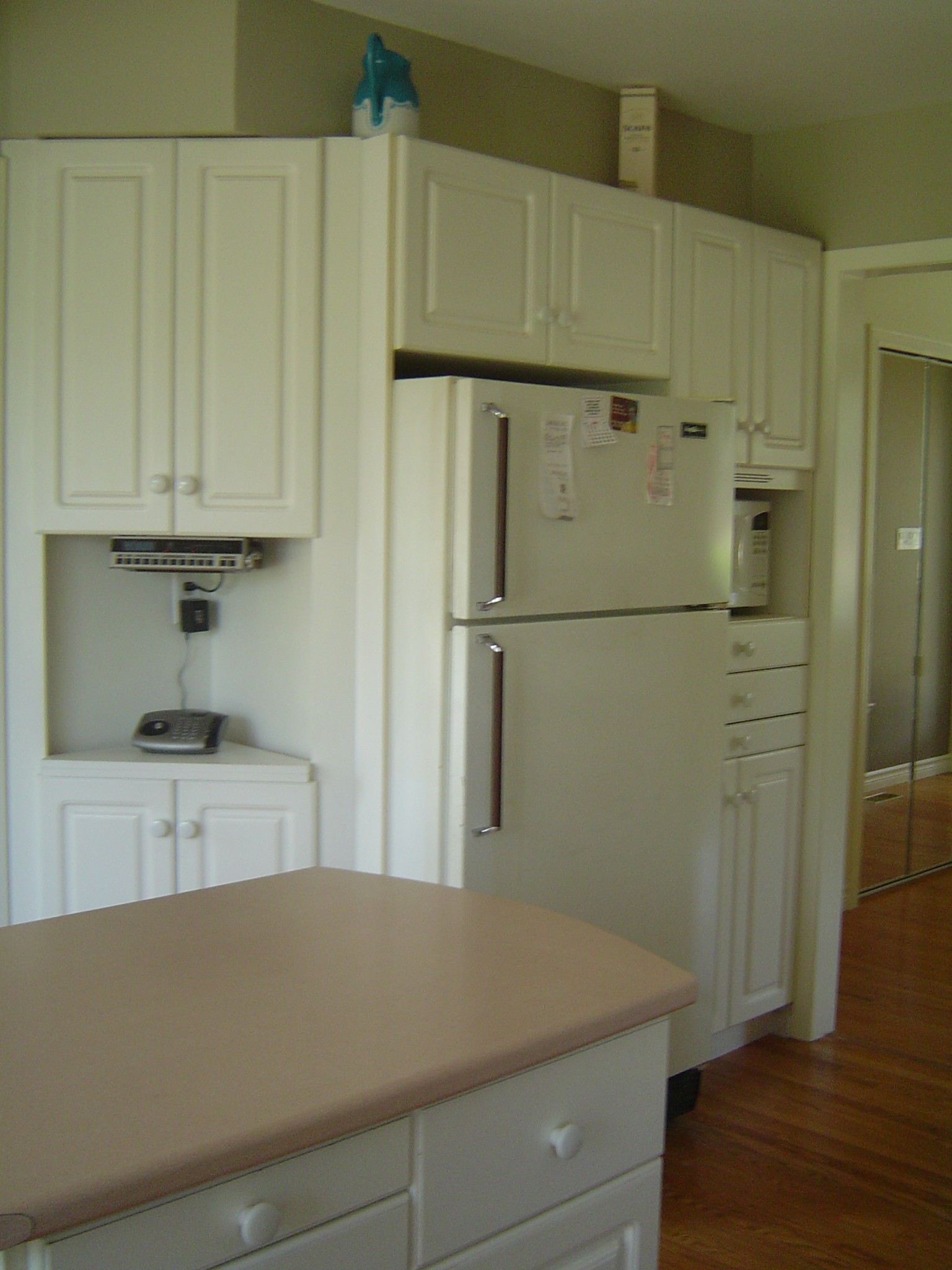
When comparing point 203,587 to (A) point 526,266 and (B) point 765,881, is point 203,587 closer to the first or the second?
(A) point 526,266

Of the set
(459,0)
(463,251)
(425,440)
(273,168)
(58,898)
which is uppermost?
(459,0)

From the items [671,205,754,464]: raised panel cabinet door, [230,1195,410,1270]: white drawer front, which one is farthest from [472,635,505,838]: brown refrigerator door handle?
[230,1195,410,1270]: white drawer front

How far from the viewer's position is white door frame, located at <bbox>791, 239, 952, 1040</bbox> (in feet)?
11.2

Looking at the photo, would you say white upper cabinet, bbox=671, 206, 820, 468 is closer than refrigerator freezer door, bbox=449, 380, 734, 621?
No

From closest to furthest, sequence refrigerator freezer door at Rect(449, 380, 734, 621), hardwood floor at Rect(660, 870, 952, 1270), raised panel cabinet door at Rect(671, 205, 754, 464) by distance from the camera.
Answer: refrigerator freezer door at Rect(449, 380, 734, 621) → hardwood floor at Rect(660, 870, 952, 1270) → raised panel cabinet door at Rect(671, 205, 754, 464)

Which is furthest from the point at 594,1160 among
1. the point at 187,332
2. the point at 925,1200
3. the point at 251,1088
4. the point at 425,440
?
the point at 187,332

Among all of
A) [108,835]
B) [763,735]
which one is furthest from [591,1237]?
[763,735]

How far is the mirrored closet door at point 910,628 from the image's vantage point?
473 cm

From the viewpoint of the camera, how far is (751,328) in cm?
323

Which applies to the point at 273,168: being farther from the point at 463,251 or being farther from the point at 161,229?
the point at 463,251

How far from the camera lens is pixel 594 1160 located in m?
1.31

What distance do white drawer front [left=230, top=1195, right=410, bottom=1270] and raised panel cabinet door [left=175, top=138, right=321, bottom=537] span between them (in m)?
1.68

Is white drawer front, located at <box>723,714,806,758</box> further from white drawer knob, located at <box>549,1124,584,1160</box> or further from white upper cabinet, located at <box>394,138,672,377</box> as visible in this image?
white drawer knob, located at <box>549,1124,584,1160</box>

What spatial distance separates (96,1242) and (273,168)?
217cm
